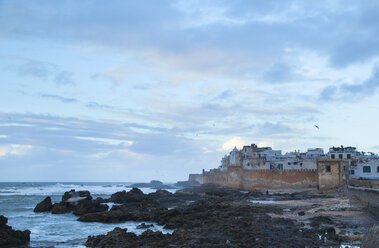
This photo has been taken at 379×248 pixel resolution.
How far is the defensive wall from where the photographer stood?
2340 inches

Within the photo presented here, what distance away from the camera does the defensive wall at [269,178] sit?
59.4 m

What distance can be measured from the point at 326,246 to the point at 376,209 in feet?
32.3

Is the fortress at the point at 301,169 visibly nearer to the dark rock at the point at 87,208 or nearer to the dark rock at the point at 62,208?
the dark rock at the point at 87,208

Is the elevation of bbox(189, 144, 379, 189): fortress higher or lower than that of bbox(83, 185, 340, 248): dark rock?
higher

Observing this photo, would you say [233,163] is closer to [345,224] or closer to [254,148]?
[254,148]

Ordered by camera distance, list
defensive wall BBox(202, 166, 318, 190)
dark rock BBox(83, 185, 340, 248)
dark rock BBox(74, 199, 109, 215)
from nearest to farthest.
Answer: dark rock BBox(83, 185, 340, 248)
dark rock BBox(74, 199, 109, 215)
defensive wall BBox(202, 166, 318, 190)

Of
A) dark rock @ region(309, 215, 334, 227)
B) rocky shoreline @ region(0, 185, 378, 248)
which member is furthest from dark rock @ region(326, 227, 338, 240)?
dark rock @ region(309, 215, 334, 227)

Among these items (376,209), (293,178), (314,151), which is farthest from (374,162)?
(376,209)

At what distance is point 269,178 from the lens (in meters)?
66.5

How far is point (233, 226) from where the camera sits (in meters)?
22.3

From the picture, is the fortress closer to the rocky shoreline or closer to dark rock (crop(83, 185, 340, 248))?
the rocky shoreline

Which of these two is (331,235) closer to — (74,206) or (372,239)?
(372,239)

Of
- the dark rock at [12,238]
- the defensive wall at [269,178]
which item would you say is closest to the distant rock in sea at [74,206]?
the dark rock at [12,238]

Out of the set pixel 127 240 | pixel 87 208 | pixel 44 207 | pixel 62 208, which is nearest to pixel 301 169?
pixel 87 208
